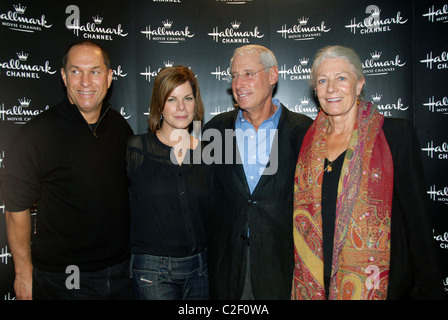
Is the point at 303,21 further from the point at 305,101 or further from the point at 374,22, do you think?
the point at 305,101

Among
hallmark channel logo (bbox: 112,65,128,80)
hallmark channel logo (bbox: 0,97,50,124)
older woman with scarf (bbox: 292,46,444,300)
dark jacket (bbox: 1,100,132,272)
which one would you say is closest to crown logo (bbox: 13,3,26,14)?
hallmark channel logo (bbox: 0,97,50,124)

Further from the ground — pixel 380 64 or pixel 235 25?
pixel 235 25

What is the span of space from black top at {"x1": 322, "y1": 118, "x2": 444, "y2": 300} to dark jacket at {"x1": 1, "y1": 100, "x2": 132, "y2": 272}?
1.54 meters

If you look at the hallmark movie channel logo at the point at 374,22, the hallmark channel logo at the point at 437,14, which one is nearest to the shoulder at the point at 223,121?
the hallmark movie channel logo at the point at 374,22

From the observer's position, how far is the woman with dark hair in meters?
2.20

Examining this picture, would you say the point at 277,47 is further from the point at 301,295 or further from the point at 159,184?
the point at 301,295

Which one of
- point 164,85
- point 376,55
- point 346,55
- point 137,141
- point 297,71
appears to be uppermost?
point 376,55

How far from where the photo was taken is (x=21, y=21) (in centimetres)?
354

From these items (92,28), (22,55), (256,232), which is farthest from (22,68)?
(256,232)

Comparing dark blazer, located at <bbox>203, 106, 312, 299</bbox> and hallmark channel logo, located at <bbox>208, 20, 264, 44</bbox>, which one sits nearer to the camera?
dark blazer, located at <bbox>203, 106, 312, 299</bbox>

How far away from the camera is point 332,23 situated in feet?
14.1

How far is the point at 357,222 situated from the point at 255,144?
3.09 ft

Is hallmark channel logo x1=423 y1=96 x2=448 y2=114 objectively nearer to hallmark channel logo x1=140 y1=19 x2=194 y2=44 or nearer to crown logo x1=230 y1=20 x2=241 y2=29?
crown logo x1=230 y1=20 x2=241 y2=29
